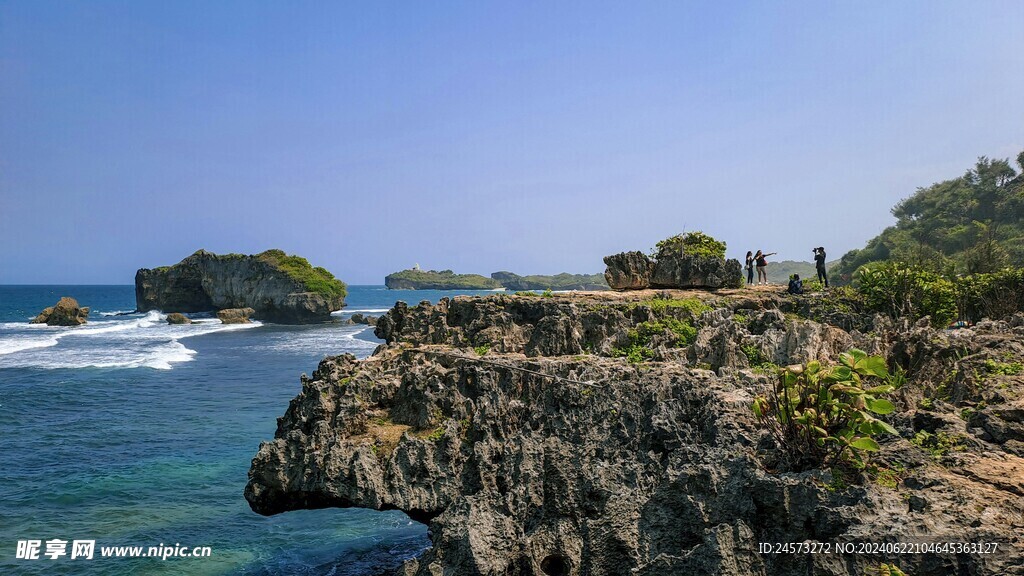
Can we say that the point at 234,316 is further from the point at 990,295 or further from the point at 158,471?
the point at 990,295

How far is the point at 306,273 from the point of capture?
260 ft

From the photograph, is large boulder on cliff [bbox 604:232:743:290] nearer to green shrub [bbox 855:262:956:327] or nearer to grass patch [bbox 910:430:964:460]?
green shrub [bbox 855:262:956:327]

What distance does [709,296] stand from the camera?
18016 millimetres

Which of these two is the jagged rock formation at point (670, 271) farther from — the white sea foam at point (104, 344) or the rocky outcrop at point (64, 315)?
the rocky outcrop at point (64, 315)

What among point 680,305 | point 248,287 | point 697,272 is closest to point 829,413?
point 680,305

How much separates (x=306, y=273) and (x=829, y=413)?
255 ft

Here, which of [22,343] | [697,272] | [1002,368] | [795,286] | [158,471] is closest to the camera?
[1002,368]

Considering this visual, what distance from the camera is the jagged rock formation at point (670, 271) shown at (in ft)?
63.4

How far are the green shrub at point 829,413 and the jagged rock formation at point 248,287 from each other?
74.1m

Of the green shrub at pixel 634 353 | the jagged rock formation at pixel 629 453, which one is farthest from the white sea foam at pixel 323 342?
the jagged rock formation at pixel 629 453

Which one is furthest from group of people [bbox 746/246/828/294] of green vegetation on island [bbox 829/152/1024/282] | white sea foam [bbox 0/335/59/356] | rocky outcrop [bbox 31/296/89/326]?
rocky outcrop [bbox 31/296/89/326]

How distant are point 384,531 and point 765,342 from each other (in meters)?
10.7

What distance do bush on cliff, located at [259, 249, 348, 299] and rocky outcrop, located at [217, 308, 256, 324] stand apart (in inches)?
284

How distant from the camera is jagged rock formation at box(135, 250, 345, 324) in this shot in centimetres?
7731
